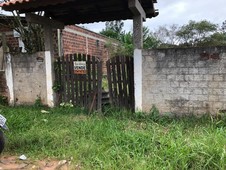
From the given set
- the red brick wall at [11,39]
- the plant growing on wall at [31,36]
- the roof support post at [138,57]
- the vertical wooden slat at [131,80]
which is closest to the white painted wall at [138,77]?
the roof support post at [138,57]

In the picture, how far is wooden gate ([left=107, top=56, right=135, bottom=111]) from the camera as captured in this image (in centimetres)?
639

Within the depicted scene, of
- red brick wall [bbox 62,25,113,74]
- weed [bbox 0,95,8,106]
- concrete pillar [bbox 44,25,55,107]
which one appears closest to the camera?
concrete pillar [bbox 44,25,55,107]

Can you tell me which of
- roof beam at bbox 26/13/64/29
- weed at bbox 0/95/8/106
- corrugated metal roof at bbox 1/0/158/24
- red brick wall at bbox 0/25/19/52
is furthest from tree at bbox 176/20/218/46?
weed at bbox 0/95/8/106

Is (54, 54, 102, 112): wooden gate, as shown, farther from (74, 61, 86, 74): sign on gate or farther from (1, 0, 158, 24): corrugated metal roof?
(1, 0, 158, 24): corrugated metal roof

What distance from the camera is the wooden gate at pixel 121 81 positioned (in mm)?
6387

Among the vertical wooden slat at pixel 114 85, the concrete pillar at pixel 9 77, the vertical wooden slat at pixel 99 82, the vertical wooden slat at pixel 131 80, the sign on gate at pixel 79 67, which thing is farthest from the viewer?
the concrete pillar at pixel 9 77

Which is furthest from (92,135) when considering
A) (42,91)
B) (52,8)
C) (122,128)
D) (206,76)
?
(52,8)

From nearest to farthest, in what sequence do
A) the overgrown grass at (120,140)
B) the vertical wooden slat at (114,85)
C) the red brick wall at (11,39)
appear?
1. the overgrown grass at (120,140)
2. the vertical wooden slat at (114,85)
3. the red brick wall at (11,39)

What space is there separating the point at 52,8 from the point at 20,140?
3919 mm

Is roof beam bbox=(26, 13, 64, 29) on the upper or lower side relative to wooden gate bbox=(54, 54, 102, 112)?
upper

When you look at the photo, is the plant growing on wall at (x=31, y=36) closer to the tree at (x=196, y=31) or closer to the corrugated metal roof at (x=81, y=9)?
the corrugated metal roof at (x=81, y=9)

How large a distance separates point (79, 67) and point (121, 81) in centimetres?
119

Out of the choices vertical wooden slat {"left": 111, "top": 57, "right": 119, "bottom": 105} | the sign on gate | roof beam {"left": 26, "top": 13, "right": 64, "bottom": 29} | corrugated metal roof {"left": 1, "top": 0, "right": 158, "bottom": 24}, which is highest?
corrugated metal roof {"left": 1, "top": 0, "right": 158, "bottom": 24}

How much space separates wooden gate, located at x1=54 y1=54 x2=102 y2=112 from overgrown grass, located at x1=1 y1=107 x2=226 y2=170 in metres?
0.59
